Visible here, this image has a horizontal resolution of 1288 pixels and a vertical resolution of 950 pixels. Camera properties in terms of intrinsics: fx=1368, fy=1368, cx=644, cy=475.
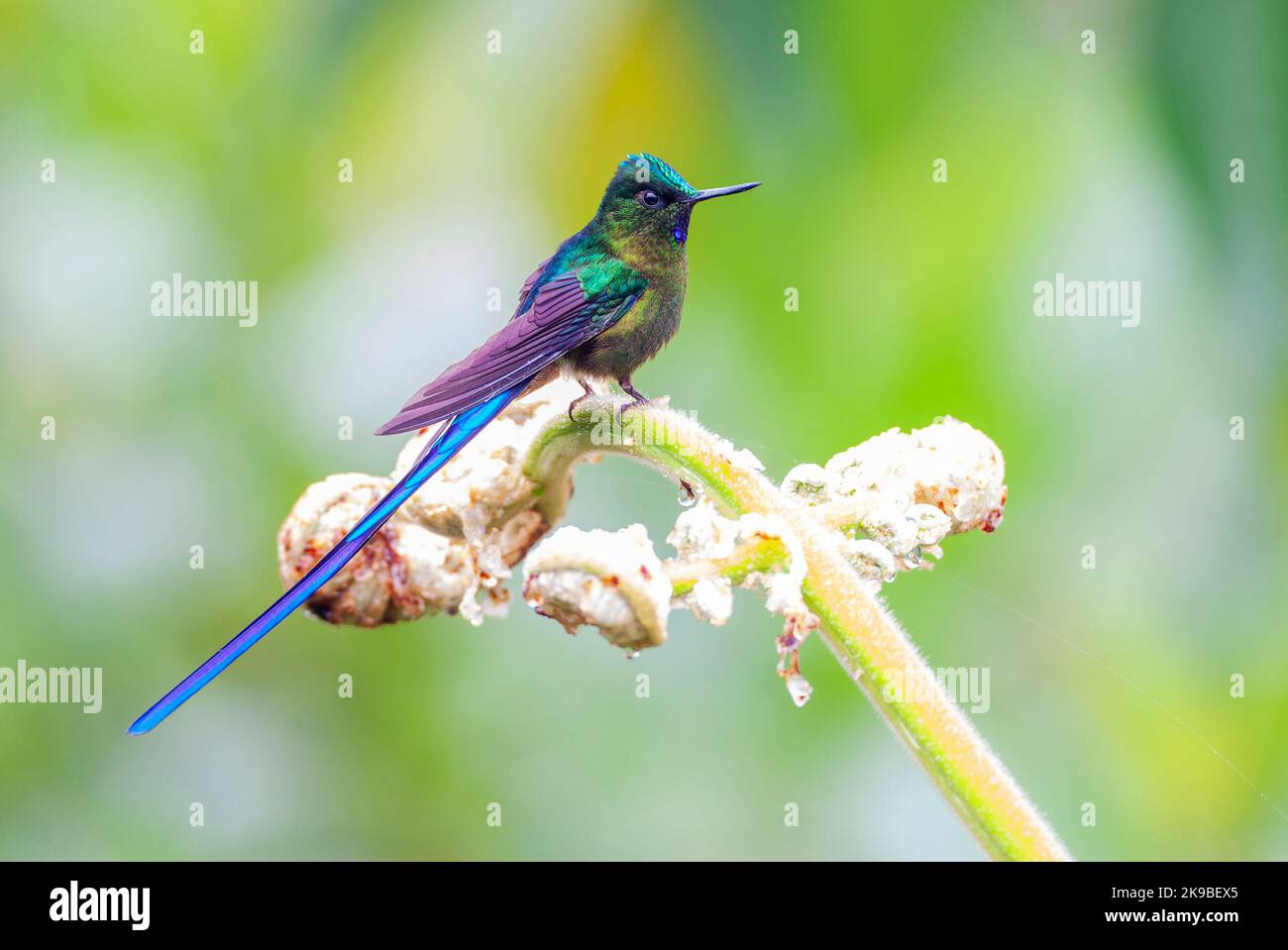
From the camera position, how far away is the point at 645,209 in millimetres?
2773

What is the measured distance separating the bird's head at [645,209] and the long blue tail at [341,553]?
0.50 metres

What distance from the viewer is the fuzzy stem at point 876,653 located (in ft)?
5.54

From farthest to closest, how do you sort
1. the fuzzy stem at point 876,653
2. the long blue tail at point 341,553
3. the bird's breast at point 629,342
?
the bird's breast at point 629,342 < the long blue tail at point 341,553 < the fuzzy stem at point 876,653

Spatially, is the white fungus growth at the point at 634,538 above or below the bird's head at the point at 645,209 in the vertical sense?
below

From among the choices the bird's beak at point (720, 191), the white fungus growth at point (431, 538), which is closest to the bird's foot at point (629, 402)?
the white fungus growth at point (431, 538)

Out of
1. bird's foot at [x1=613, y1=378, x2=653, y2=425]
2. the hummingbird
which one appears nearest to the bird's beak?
the hummingbird

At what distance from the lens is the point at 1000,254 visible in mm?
3266

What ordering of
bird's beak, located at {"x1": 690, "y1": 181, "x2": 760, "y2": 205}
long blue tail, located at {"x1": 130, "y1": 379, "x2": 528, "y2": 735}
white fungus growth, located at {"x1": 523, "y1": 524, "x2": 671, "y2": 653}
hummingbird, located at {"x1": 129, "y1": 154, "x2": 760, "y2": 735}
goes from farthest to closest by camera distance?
hummingbird, located at {"x1": 129, "y1": 154, "x2": 760, "y2": 735} < bird's beak, located at {"x1": 690, "y1": 181, "x2": 760, "y2": 205} < long blue tail, located at {"x1": 130, "y1": 379, "x2": 528, "y2": 735} < white fungus growth, located at {"x1": 523, "y1": 524, "x2": 671, "y2": 653}

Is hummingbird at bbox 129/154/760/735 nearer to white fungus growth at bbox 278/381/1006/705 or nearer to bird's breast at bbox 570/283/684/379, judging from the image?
bird's breast at bbox 570/283/684/379

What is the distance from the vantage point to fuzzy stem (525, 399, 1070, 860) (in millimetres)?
1688

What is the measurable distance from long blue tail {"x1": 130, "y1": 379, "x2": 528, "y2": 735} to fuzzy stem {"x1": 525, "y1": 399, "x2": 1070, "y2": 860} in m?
0.35

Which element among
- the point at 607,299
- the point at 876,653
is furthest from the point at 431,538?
the point at 607,299

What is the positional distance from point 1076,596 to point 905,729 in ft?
5.51

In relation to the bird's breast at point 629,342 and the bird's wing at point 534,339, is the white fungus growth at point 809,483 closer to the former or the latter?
the bird's wing at point 534,339
